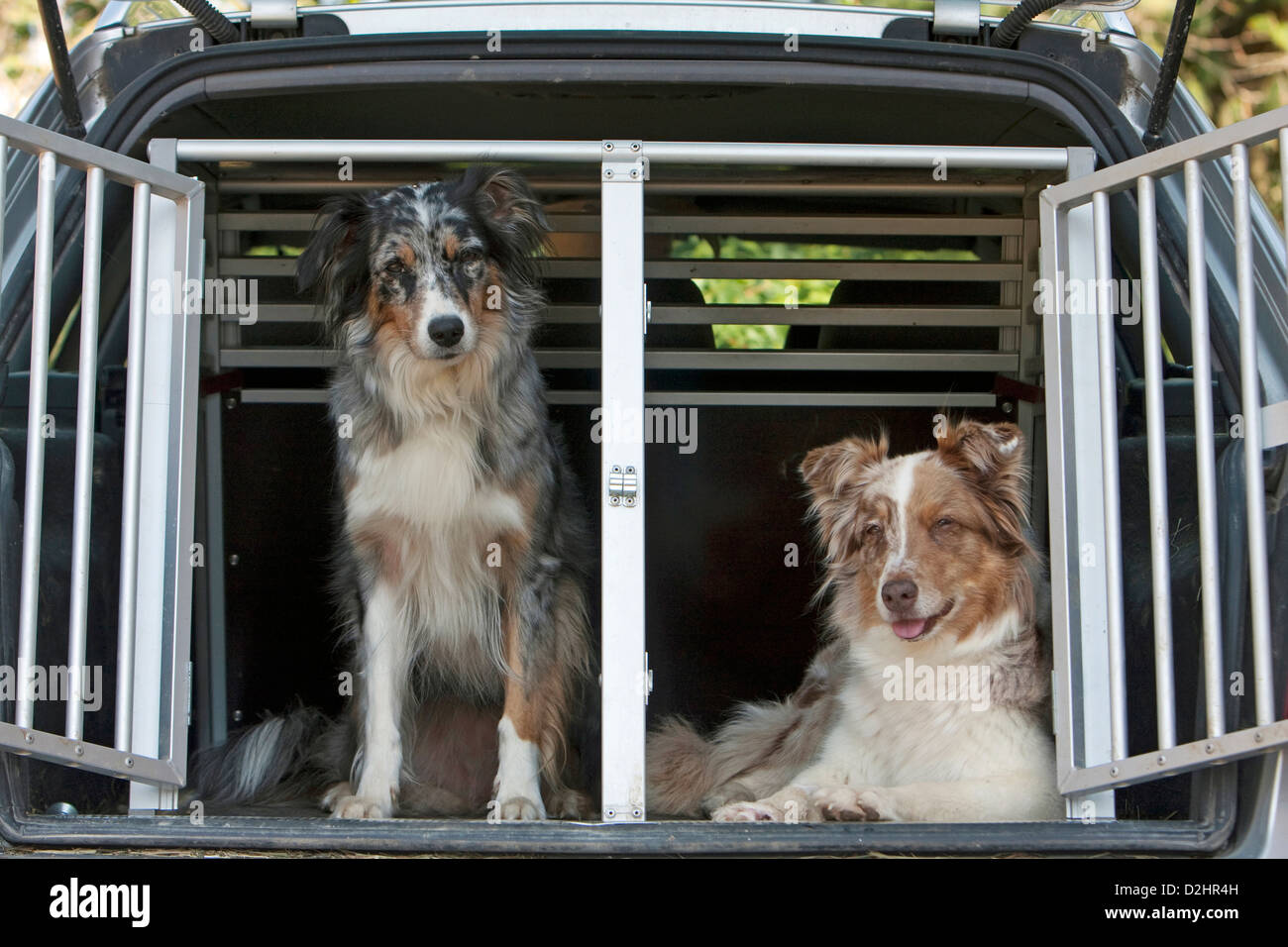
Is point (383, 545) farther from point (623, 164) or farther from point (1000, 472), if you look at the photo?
point (1000, 472)

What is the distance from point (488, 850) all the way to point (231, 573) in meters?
2.26

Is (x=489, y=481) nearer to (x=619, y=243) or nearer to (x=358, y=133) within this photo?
(x=619, y=243)

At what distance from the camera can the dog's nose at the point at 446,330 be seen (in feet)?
12.9

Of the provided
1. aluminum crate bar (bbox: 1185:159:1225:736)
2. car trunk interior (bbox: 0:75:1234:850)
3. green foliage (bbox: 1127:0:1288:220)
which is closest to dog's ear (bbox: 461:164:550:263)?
car trunk interior (bbox: 0:75:1234:850)

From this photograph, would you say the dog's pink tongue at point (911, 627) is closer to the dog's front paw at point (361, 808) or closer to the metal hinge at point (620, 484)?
the metal hinge at point (620, 484)

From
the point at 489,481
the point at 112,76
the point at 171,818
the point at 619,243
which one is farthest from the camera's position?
the point at 489,481

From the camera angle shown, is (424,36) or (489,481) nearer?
(424,36)

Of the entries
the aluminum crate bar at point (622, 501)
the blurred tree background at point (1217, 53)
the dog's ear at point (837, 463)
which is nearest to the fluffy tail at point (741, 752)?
the dog's ear at point (837, 463)

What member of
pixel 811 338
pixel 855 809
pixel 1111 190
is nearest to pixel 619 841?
pixel 855 809

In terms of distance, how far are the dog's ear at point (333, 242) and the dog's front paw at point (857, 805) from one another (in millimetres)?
2051

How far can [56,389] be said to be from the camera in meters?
3.54

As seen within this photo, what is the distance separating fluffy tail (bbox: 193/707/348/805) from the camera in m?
4.17

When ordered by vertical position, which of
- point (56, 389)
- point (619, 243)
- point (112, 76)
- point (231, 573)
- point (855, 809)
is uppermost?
point (112, 76)

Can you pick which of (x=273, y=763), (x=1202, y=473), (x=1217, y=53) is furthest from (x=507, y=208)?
(x=1217, y=53)
